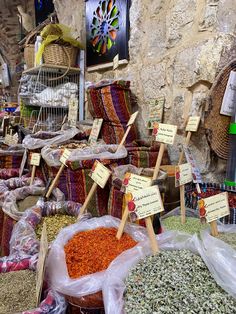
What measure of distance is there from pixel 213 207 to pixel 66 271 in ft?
1.76

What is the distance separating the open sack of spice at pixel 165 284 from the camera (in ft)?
2.59

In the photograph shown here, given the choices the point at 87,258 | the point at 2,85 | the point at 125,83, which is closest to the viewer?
the point at 87,258

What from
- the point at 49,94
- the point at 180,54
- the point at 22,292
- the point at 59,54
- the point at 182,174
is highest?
the point at 59,54

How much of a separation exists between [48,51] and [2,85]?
4346 mm

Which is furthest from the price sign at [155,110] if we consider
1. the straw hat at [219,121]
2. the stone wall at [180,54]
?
the straw hat at [219,121]

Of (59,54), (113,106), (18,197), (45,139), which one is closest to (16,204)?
(18,197)

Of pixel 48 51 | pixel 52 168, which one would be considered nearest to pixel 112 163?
pixel 52 168

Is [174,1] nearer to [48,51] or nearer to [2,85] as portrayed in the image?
[48,51]

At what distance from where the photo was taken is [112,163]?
1702 mm

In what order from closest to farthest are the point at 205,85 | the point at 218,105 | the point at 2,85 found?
the point at 218,105 → the point at 205,85 → the point at 2,85

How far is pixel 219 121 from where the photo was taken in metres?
1.51

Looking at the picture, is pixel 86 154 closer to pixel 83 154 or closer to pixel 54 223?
pixel 83 154

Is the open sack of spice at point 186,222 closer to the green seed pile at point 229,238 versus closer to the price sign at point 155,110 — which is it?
the green seed pile at point 229,238

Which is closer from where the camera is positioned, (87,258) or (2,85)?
(87,258)
